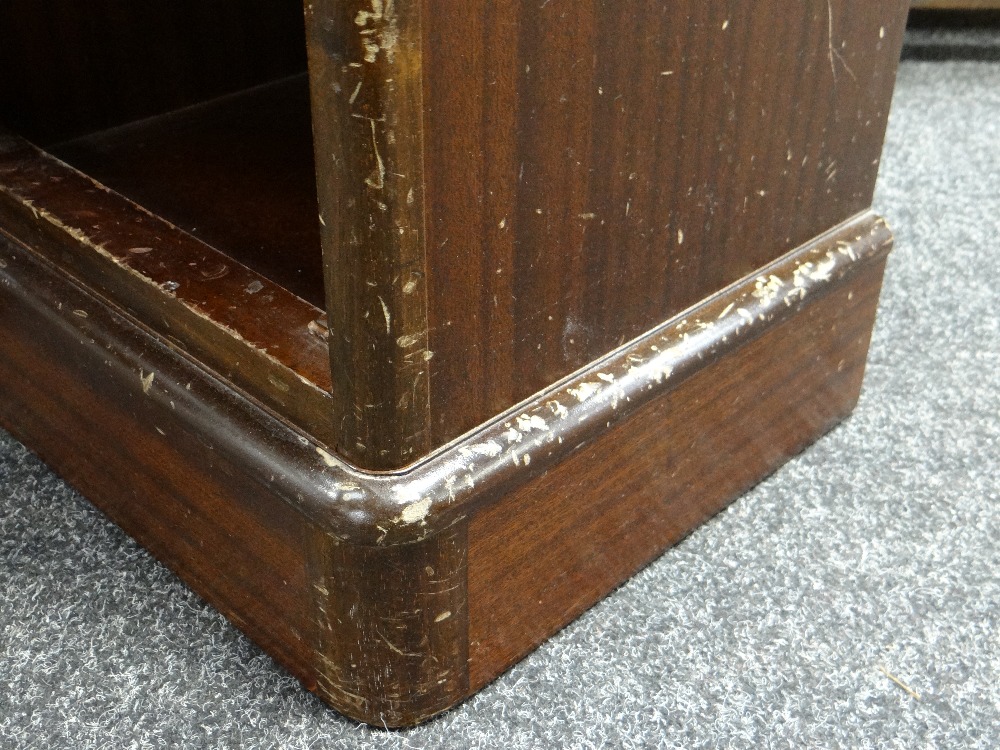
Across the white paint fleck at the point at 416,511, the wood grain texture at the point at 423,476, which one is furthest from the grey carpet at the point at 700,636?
the white paint fleck at the point at 416,511

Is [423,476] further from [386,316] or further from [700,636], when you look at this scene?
[700,636]

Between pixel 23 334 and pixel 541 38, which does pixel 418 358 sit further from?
pixel 23 334

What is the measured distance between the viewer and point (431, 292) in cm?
46

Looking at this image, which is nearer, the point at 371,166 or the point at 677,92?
the point at 371,166

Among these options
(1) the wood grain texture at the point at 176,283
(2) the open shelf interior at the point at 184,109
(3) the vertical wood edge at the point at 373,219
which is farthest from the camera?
(2) the open shelf interior at the point at 184,109

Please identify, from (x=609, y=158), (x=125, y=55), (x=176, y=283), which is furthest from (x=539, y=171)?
(x=125, y=55)

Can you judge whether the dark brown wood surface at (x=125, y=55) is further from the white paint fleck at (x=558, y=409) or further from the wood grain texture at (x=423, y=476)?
the white paint fleck at (x=558, y=409)

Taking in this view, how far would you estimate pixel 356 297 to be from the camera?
1.47 feet

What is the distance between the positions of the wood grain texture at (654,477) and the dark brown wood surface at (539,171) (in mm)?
50

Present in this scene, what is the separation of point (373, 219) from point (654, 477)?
25cm

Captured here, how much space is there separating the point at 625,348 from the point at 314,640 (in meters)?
0.19

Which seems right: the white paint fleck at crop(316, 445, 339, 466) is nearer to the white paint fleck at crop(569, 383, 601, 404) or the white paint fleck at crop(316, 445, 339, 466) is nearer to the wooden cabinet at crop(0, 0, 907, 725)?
the wooden cabinet at crop(0, 0, 907, 725)

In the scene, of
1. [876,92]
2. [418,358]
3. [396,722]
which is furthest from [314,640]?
[876,92]

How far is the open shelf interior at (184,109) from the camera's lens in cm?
62
